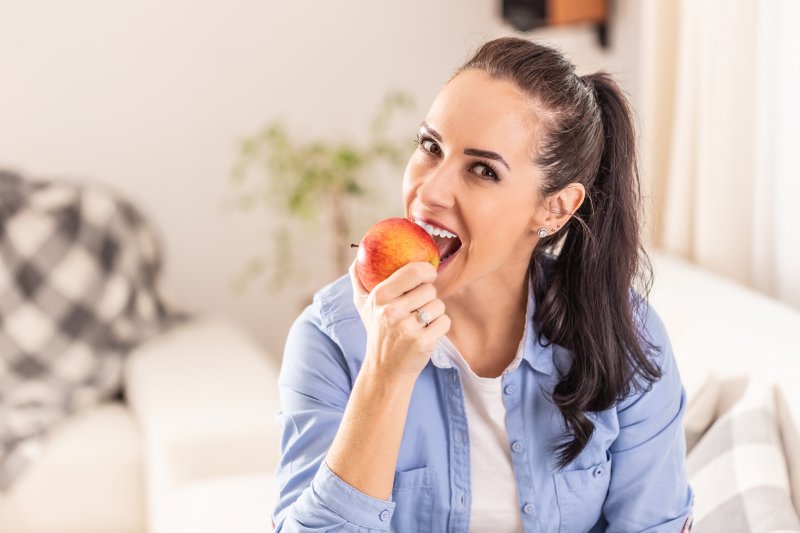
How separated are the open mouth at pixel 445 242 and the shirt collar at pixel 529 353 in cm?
15

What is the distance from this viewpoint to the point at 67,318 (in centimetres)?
270

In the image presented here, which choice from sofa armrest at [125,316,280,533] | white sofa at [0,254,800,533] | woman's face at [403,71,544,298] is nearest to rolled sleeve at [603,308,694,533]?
white sofa at [0,254,800,533]

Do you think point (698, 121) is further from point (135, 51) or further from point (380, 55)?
point (135, 51)

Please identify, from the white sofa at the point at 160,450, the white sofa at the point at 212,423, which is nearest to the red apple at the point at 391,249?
the white sofa at the point at 212,423

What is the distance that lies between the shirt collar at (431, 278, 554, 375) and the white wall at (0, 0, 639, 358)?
1609 millimetres

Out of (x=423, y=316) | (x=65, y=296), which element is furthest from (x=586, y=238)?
(x=65, y=296)

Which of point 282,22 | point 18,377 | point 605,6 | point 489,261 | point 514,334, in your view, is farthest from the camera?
point 282,22

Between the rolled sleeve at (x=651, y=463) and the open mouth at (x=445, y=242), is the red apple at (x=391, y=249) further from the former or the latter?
the rolled sleeve at (x=651, y=463)

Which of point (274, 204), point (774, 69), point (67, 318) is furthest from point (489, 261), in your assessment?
point (274, 204)

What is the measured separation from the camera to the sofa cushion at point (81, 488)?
2277 millimetres

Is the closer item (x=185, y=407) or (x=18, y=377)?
(x=185, y=407)

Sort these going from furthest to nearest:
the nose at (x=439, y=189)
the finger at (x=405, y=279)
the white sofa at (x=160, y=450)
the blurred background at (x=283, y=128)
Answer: the blurred background at (x=283, y=128), the white sofa at (x=160, y=450), the nose at (x=439, y=189), the finger at (x=405, y=279)

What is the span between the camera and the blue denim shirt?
1326mm

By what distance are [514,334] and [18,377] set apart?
1.65 metres
